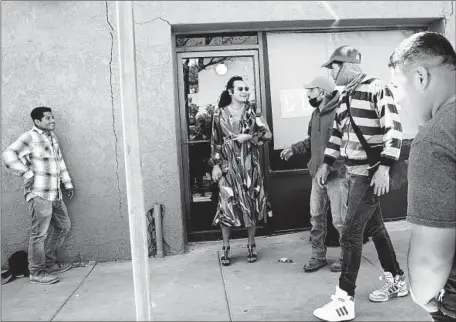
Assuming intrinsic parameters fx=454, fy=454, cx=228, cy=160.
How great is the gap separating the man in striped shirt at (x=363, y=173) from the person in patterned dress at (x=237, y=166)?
145cm

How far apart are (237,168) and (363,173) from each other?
6.10ft

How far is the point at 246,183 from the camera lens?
512 centimetres

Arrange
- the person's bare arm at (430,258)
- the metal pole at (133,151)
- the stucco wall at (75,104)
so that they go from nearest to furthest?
the person's bare arm at (430,258)
the metal pole at (133,151)
the stucco wall at (75,104)

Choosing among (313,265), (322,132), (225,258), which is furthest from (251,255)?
(322,132)

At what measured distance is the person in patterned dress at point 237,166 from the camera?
5086mm

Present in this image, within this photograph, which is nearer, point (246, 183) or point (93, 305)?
point (93, 305)

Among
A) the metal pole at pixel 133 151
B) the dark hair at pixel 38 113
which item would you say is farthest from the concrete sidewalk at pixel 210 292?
the dark hair at pixel 38 113

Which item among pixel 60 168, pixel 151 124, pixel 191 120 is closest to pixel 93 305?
pixel 60 168

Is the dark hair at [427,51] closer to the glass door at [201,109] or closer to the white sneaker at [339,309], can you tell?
the white sneaker at [339,309]

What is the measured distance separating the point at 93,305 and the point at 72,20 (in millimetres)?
3331

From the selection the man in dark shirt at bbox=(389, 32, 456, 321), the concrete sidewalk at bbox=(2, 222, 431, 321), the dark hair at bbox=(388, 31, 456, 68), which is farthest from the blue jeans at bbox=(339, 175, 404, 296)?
the dark hair at bbox=(388, 31, 456, 68)

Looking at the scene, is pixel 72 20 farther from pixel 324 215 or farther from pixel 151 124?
pixel 324 215

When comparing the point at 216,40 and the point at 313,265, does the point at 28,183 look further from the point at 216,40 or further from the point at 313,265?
the point at 313,265

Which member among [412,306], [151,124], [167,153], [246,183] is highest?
[151,124]
